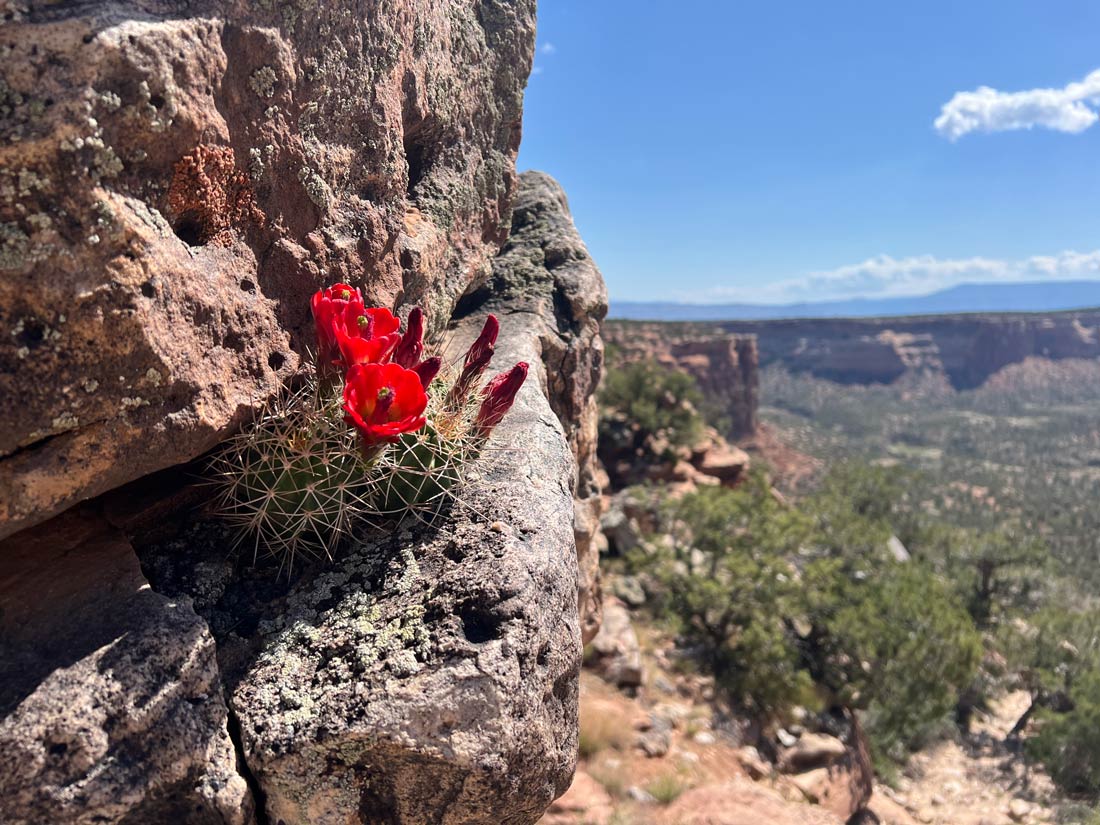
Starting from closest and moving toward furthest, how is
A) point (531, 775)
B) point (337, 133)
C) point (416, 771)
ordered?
point (416, 771) < point (531, 775) < point (337, 133)

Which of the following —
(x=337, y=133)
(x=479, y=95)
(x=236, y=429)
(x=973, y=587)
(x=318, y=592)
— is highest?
(x=479, y=95)

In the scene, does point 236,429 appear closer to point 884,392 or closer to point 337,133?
point 337,133

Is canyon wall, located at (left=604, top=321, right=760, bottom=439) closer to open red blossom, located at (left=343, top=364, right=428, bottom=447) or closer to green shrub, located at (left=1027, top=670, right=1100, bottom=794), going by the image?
green shrub, located at (left=1027, top=670, right=1100, bottom=794)

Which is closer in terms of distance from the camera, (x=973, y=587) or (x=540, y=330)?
(x=540, y=330)

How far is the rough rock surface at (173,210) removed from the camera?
1843 mm

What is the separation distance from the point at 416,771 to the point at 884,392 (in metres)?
94.5

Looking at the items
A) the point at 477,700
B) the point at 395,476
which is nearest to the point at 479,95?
the point at 395,476

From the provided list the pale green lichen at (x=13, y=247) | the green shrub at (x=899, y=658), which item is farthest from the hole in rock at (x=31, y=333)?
the green shrub at (x=899, y=658)

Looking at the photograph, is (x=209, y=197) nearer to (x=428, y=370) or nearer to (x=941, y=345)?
(x=428, y=370)

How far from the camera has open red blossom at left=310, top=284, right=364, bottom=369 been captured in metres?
2.61

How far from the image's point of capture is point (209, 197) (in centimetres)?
238

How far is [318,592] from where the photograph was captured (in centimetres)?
258

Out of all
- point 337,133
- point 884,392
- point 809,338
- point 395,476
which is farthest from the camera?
point 809,338

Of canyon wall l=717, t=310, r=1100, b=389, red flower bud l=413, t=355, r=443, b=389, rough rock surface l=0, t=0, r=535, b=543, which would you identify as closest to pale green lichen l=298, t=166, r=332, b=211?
rough rock surface l=0, t=0, r=535, b=543
